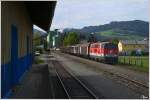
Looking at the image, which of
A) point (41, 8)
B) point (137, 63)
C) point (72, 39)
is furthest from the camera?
point (72, 39)

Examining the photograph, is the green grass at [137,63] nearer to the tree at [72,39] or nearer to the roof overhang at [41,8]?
the roof overhang at [41,8]

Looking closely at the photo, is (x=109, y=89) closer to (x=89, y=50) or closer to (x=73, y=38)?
(x=89, y=50)

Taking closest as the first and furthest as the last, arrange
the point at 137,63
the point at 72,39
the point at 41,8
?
the point at 41,8, the point at 137,63, the point at 72,39

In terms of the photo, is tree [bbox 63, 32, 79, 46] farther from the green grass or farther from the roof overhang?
the roof overhang

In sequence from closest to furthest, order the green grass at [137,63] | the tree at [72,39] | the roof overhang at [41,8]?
the roof overhang at [41,8], the green grass at [137,63], the tree at [72,39]

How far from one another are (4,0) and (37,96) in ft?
17.8

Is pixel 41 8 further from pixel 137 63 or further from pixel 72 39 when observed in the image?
pixel 72 39

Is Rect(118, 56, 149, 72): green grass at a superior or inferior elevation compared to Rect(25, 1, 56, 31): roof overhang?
inferior

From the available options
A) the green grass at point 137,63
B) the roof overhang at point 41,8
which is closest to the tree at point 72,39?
the green grass at point 137,63

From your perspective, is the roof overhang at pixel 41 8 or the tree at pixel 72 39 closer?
the roof overhang at pixel 41 8

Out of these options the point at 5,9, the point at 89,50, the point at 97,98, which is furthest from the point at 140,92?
the point at 89,50

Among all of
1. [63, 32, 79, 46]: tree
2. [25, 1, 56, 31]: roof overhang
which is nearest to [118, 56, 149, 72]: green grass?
[25, 1, 56, 31]: roof overhang

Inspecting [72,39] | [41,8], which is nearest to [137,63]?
[41,8]

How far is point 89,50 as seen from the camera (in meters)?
59.7
